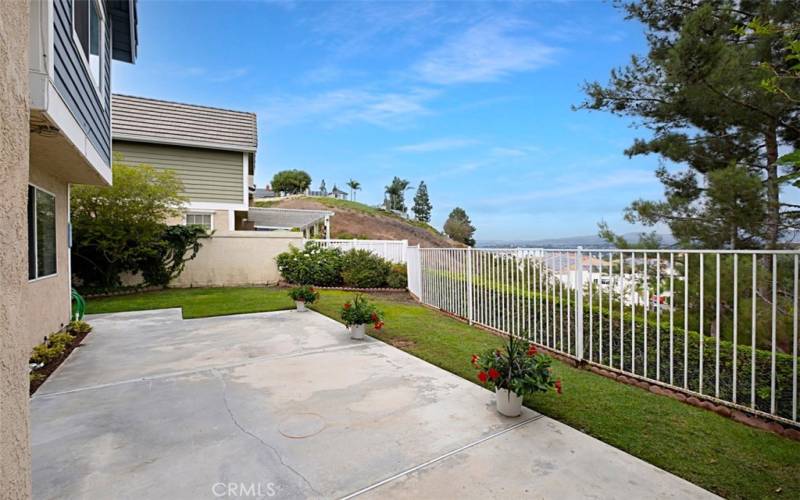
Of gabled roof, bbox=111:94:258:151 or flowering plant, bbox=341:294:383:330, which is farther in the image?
gabled roof, bbox=111:94:258:151

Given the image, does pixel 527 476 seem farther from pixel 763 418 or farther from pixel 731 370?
pixel 731 370

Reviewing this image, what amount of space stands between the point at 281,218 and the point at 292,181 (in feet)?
125

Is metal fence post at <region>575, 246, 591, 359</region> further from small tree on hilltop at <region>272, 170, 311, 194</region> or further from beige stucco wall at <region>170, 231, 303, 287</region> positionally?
small tree on hilltop at <region>272, 170, 311, 194</region>

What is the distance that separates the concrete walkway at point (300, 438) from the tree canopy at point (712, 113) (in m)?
5.59

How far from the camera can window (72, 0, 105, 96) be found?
4820 mm

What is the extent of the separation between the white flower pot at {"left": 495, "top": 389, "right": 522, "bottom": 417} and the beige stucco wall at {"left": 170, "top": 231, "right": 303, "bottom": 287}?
432 inches

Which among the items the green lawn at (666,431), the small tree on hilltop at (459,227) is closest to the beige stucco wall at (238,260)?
the green lawn at (666,431)

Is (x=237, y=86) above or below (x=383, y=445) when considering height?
above

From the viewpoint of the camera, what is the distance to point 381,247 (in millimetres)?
12961

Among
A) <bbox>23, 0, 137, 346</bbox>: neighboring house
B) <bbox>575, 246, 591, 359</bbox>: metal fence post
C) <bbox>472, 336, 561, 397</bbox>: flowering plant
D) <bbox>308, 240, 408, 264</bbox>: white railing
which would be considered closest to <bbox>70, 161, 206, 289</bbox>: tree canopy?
<bbox>23, 0, 137, 346</bbox>: neighboring house

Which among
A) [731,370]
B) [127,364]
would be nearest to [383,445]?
[731,370]

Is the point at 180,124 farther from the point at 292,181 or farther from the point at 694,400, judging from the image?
the point at 292,181

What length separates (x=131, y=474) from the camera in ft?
7.82

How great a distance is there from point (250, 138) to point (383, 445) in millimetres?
13671
